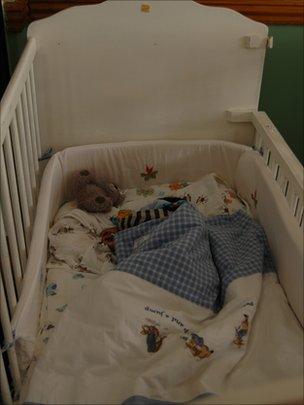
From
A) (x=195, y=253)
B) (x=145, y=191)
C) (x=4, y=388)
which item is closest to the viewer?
(x=4, y=388)

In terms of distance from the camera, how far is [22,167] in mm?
1223

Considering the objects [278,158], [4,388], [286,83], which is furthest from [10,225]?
[286,83]

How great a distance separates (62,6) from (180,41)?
19.1 inches

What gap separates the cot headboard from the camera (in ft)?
4.84

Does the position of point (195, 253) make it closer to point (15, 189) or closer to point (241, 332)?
point (241, 332)

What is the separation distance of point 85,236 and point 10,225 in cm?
39

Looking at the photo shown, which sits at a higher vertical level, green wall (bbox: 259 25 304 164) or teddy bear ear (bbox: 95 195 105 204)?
green wall (bbox: 259 25 304 164)

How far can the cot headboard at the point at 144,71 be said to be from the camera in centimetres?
148

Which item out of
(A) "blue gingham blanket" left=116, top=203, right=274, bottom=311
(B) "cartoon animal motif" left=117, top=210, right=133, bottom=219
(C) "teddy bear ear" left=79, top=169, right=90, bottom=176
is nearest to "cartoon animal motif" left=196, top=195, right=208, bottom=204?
(A) "blue gingham blanket" left=116, top=203, right=274, bottom=311

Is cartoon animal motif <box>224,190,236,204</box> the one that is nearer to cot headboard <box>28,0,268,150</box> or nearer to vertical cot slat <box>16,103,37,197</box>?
cot headboard <box>28,0,268,150</box>

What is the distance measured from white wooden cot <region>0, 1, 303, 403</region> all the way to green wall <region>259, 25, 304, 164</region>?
1.09 feet

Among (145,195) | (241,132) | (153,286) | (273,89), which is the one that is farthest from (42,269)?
(273,89)

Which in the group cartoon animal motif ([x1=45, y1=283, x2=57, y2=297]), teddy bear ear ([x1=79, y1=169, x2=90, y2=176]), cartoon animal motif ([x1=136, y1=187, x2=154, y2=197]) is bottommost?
cartoon animal motif ([x1=136, y1=187, x2=154, y2=197])

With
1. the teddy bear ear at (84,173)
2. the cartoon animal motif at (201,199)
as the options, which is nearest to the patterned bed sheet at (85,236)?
the cartoon animal motif at (201,199)
